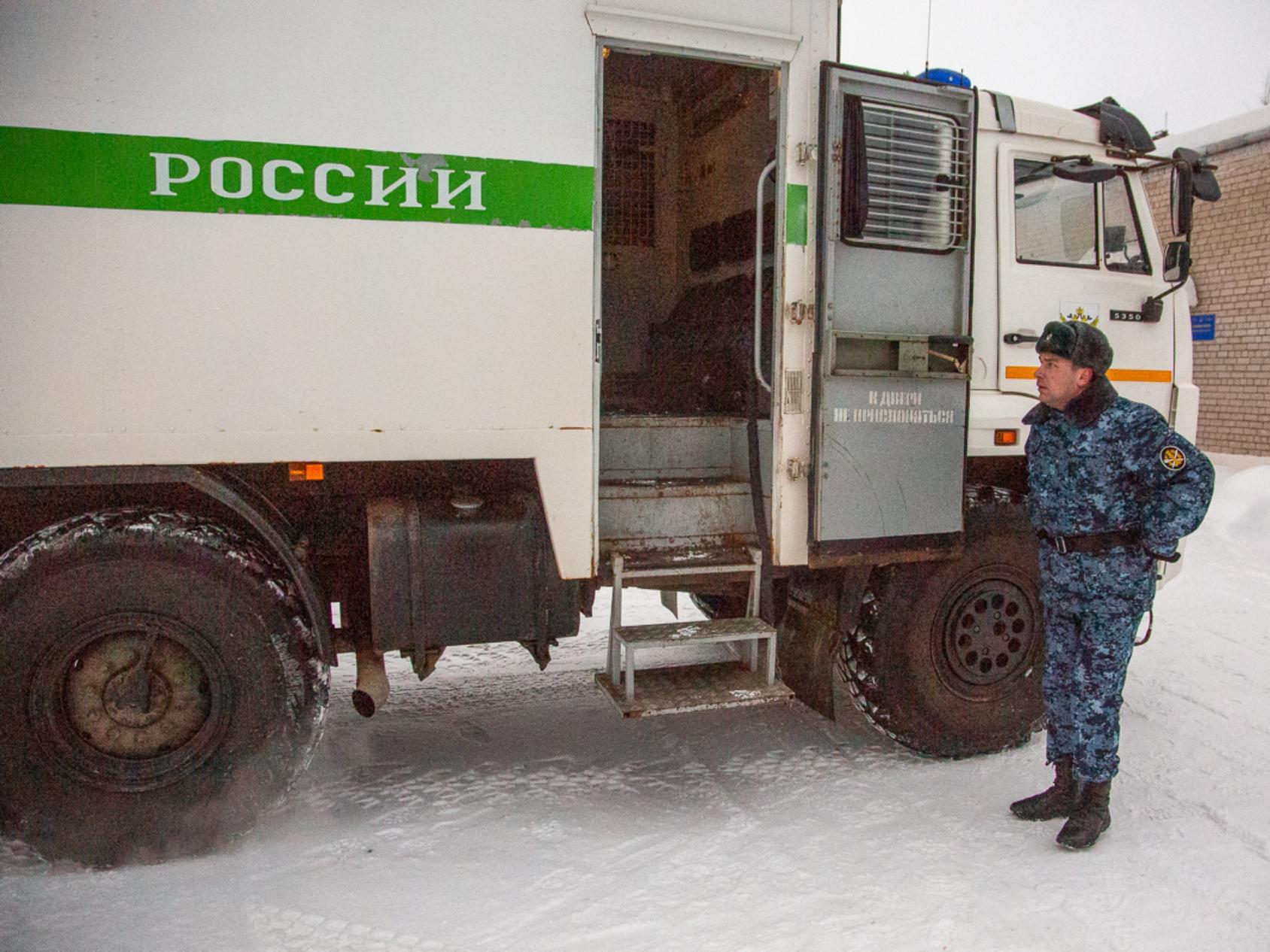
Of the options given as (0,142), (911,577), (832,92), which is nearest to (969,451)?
(911,577)

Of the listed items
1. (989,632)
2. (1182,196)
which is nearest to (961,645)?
(989,632)

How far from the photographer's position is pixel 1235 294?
1103 centimetres

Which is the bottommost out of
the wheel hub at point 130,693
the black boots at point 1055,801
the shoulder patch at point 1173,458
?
the black boots at point 1055,801

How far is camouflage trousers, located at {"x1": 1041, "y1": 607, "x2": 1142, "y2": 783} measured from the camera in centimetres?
325

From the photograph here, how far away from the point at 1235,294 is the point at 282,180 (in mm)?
11815

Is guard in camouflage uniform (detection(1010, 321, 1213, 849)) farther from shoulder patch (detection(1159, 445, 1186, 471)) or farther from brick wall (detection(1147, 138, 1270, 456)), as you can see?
brick wall (detection(1147, 138, 1270, 456))

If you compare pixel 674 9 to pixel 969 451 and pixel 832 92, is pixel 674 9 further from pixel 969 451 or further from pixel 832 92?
pixel 969 451

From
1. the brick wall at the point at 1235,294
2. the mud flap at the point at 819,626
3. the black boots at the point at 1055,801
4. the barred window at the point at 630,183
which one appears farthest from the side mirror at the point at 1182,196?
the brick wall at the point at 1235,294

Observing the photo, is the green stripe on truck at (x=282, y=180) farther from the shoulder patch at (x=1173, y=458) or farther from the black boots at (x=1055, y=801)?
the black boots at (x=1055, y=801)

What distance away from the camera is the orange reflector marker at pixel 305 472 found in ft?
10.2

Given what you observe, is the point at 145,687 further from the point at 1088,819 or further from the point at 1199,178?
the point at 1199,178

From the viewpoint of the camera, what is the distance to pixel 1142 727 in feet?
14.0

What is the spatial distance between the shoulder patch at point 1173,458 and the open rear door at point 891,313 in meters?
0.80

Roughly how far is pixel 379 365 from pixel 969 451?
98.9 inches
